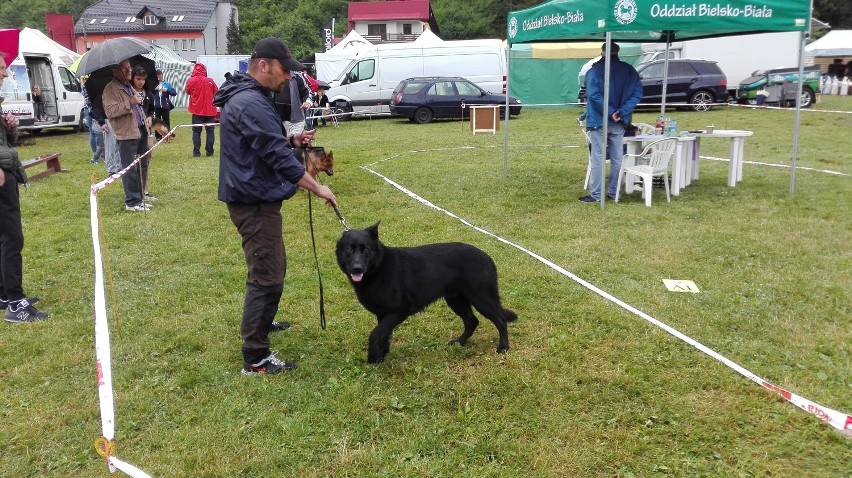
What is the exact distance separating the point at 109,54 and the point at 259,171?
498 cm

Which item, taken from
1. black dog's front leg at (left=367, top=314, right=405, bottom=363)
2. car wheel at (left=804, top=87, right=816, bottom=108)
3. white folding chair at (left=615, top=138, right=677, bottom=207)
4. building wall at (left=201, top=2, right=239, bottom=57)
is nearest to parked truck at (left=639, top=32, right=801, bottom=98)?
car wheel at (left=804, top=87, right=816, bottom=108)

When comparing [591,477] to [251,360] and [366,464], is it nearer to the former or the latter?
[366,464]

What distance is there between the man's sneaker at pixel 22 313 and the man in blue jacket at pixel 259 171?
2.07 meters

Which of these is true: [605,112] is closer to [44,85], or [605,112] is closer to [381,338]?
[381,338]

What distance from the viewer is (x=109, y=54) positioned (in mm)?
7121

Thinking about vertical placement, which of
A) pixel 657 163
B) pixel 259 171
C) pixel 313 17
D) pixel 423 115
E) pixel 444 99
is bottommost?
pixel 657 163

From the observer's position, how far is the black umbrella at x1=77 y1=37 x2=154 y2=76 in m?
6.96

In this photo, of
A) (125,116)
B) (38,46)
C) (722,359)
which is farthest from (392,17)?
(722,359)

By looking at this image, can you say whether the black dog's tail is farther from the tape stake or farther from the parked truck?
the parked truck

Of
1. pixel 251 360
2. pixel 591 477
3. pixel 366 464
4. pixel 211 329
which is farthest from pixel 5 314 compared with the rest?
pixel 591 477

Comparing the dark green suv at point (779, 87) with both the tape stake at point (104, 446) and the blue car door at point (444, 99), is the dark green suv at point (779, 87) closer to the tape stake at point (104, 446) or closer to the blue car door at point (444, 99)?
the blue car door at point (444, 99)

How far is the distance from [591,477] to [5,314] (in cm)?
429

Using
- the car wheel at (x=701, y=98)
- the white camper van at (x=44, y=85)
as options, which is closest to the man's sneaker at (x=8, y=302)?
the white camper van at (x=44, y=85)

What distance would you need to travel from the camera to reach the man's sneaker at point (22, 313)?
451cm
